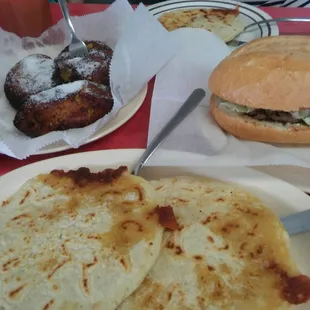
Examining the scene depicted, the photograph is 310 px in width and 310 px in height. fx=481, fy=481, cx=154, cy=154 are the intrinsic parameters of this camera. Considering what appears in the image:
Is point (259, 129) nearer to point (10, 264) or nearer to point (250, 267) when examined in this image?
point (250, 267)

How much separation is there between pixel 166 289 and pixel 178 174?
460 millimetres

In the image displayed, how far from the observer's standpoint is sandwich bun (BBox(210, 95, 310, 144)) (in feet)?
5.18

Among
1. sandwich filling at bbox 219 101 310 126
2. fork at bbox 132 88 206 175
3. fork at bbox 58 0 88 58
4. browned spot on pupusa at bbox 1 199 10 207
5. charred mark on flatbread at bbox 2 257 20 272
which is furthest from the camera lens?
fork at bbox 58 0 88 58

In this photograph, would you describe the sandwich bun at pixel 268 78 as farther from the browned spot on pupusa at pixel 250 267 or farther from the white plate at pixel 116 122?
the browned spot on pupusa at pixel 250 267

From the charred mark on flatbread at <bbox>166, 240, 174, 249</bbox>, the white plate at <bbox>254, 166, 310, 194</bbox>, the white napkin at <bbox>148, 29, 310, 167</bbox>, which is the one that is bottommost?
the white plate at <bbox>254, 166, 310, 194</bbox>

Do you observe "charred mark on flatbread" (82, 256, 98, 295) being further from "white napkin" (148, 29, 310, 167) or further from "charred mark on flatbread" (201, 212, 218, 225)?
"white napkin" (148, 29, 310, 167)

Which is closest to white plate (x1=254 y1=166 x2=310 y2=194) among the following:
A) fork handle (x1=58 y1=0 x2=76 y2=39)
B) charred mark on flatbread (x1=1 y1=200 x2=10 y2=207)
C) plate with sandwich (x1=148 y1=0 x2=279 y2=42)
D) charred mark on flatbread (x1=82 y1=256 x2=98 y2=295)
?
charred mark on flatbread (x1=82 y1=256 x2=98 y2=295)

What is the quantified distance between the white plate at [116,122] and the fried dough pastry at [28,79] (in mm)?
340

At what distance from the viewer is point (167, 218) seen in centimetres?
121

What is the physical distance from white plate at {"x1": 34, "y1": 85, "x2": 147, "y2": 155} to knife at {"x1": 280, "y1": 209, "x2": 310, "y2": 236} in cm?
73

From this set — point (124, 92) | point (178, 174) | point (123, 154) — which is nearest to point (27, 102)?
point (124, 92)

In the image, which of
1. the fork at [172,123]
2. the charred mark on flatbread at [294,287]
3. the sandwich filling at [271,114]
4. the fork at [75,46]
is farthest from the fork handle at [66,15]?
the charred mark on flatbread at [294,287]

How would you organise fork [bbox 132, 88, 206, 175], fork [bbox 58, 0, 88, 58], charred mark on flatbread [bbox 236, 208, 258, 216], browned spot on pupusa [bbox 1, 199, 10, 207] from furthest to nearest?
1. fork [bbox 58, 0, 88, 58]
2. fork [bbox 132, 88, 206, 175]
3. browned spot on pupusa [bbox 1, 199, 10, 207]
4. charred mark on flatbread [bbox 236, 208, 258, 216]

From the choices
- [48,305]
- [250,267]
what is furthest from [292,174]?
[48,305]
